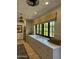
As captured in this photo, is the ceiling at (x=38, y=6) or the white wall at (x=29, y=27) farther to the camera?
the white wall at (x=29, y=27)

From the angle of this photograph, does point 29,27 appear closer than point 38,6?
No

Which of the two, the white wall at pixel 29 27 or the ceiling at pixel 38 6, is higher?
the ceiling at pixel 38 6

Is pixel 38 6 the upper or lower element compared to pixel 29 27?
upper

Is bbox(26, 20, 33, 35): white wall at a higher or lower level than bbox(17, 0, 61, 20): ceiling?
lower

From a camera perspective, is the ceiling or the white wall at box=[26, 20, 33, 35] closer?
the ceiling
